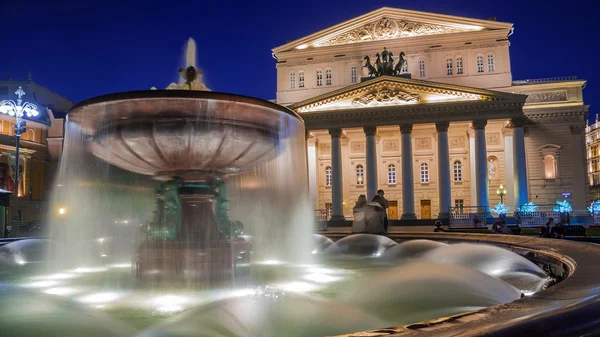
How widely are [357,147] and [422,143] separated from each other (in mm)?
5745

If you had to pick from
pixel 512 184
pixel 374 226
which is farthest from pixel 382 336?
pixel 512 184

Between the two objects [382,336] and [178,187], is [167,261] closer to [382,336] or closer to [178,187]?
[178,187]

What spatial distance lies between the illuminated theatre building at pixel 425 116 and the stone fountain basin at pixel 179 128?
92.4 ft

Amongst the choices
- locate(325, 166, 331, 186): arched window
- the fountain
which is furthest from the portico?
the fountain

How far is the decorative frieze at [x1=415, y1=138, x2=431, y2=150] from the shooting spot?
138ft

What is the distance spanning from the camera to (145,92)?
217 inches

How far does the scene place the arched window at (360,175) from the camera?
42.2 m

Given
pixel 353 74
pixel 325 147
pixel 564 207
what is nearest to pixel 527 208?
pixel 564 207

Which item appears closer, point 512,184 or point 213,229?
point 213,229

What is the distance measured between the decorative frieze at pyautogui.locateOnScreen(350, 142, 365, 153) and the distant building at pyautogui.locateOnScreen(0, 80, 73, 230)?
29363mm

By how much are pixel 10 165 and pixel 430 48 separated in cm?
3933

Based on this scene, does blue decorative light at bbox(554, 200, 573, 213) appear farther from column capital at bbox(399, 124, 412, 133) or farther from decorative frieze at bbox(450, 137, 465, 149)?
column capital at bbox(399, 124, 412, 133)

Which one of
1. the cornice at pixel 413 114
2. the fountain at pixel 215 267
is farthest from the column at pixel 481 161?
the fountain at pixel 215 267

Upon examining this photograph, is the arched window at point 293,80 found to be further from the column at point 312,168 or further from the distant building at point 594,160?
the distant building at point 594,160
